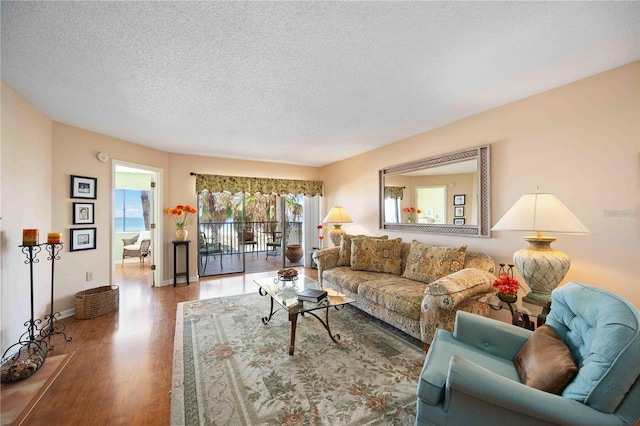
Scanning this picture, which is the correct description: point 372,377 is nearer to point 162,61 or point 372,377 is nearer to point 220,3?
point 220,3

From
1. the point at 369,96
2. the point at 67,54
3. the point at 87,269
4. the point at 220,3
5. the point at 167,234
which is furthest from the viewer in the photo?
the point at 167,234

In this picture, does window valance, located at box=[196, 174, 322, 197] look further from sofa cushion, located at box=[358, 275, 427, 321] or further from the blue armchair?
the blue armchair

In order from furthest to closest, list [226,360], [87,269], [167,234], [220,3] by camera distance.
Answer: [167,234], [87,269], [226,360], [220,3]

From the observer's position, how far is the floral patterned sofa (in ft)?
7.50

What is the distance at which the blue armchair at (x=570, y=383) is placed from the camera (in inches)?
37.7

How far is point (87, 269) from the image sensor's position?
3.53 meters

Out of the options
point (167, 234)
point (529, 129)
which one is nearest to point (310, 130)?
point (529, 129)

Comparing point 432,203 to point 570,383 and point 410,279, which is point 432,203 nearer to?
point 410,279

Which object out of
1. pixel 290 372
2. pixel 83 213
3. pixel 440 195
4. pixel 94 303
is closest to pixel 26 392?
pixel 94 303

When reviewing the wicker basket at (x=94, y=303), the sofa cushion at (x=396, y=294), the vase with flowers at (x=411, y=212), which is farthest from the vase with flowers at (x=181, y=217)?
the vase with flowers at (x=411, y=212)

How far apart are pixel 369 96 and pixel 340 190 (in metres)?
3.13

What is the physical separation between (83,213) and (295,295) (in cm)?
307

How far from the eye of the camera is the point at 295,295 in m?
2.87

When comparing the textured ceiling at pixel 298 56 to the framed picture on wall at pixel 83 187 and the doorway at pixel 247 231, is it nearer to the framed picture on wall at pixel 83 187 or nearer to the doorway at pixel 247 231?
the framed picture on wall at pixel 83 187
